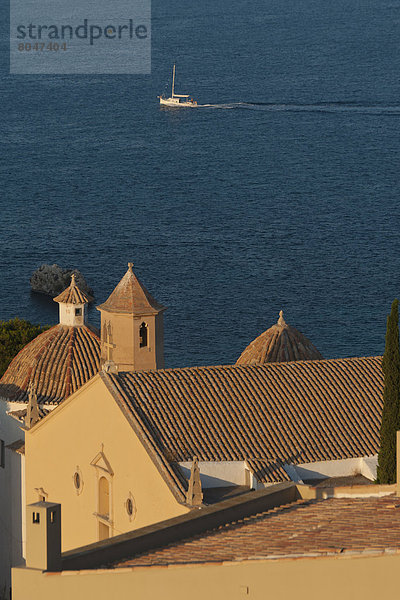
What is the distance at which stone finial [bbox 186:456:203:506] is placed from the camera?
3656 cm

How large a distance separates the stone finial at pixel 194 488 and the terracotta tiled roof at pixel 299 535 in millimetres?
9324

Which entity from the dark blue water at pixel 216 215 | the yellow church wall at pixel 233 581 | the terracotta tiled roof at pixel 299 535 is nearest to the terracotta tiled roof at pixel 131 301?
the terracotta tiled roof at pixel 299 535

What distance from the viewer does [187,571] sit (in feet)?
68.4

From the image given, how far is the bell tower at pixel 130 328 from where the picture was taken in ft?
158

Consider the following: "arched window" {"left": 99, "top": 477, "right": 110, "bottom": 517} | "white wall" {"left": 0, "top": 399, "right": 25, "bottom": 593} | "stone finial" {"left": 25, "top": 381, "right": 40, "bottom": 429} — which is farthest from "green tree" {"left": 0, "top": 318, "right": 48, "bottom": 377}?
"arched window" {"left": 99, "top": 477, "right": 110, "bottom": 517}

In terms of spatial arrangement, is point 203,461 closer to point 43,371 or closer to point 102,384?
point 102,384

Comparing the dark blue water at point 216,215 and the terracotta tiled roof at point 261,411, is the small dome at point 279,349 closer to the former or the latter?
the terracotta tiled roof at point 261,411

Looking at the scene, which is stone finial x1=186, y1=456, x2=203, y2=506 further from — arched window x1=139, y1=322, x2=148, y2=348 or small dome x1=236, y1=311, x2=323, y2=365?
small dome x1=236, y1=311, x2=323, y2=365

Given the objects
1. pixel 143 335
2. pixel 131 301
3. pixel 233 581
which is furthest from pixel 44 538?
pixel 143 335

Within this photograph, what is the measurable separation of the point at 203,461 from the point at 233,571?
18385 mm

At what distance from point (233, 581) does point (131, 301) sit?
27860mm

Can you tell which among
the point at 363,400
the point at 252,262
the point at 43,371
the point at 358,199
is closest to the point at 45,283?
the point at 252,262

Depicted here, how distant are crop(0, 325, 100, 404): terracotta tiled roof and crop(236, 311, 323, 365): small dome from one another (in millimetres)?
5246

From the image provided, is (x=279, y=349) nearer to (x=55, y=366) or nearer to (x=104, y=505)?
(x=55, y=366)
